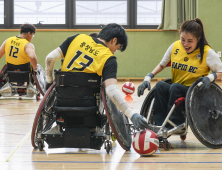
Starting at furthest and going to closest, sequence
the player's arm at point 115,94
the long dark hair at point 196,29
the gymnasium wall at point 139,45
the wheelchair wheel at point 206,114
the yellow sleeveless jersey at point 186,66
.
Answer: the gymnasium wall at point 139,45, the yellow sleeveless jersey at point 186,66, the long dark hair at point 196,29, the wheelchair wheel at point 206,114, the player's arm at point 115,94

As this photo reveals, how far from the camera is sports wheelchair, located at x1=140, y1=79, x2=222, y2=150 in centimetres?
283

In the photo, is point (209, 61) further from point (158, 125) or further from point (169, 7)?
point (169, 7)

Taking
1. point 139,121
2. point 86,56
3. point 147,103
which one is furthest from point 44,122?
point 147,103

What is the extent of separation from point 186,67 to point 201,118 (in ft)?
1.68

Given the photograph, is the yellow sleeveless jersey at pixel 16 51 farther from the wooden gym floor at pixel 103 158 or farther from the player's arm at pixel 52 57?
the player's arm at pixel 52 57

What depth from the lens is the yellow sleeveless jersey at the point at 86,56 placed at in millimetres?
2705

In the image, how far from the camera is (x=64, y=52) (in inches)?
112

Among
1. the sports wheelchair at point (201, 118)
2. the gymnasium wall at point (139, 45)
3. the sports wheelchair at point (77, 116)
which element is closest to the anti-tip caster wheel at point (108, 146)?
the sports wheelchair at point (77, 116)

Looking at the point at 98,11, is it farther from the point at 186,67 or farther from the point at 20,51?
the point at 186,67

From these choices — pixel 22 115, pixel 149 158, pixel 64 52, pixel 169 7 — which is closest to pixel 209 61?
pixel 149 158

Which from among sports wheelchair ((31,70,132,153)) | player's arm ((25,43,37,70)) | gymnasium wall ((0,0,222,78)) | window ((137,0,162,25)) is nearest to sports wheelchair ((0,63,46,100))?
player's arm ((25,43,37,70))

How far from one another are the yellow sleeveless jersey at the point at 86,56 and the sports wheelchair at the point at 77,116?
6 centimetres

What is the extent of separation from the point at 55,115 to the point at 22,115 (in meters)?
1.97

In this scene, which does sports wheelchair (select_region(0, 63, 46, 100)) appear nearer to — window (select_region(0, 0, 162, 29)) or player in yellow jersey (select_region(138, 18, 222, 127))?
player in yellow jersey (select_region(138, 18, 222, 127))
